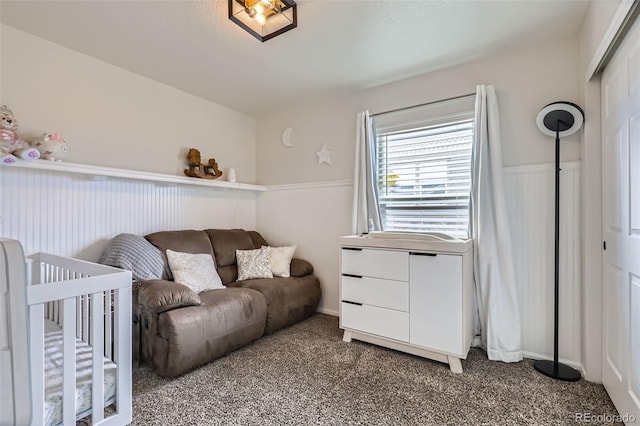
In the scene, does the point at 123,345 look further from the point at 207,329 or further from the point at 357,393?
the point at 357,393

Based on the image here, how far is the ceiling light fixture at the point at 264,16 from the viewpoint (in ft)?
5.77

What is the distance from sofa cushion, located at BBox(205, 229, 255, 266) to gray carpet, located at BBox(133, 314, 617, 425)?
1.01 metres

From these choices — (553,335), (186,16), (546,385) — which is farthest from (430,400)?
(186,16)

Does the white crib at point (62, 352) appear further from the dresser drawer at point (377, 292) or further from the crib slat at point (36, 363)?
the dresser drawer at point (377, 292)

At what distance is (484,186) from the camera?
2277 millimetres

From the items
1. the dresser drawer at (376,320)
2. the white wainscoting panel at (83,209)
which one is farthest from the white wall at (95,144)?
the dresser drawer at (376,320)

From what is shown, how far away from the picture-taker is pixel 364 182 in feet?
9.40

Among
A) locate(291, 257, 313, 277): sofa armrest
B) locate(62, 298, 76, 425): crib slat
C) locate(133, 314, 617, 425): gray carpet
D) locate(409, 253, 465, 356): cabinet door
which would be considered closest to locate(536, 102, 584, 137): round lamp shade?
locate(409, 253, 465, 356): cabinet door

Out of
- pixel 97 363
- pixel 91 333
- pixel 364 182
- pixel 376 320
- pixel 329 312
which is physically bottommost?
pixel 329 312

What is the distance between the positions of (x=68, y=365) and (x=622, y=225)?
2.62 meters

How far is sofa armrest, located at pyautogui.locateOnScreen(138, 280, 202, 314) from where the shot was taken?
189cm

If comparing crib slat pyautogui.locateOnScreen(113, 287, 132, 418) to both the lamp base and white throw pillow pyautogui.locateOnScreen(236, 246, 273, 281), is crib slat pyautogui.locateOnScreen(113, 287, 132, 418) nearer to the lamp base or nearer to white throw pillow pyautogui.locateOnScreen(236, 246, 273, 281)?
white throw pillow pyautogui.locateOnScreen(236, 246, 273, 281)

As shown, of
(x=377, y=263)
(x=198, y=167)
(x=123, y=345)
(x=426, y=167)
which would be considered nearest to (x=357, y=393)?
(x=377, y=263)

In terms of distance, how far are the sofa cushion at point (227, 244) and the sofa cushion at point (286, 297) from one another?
0.28 meters
